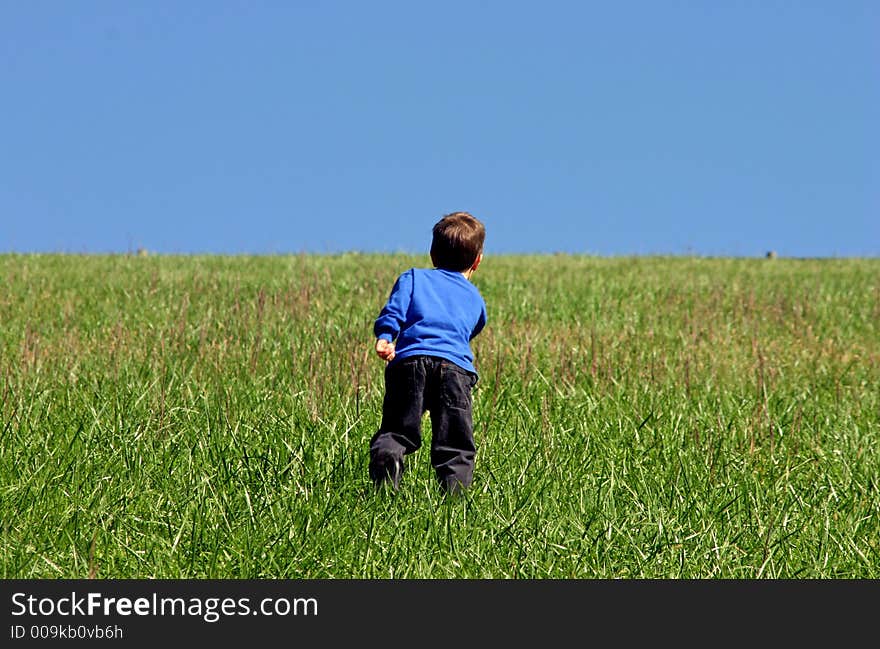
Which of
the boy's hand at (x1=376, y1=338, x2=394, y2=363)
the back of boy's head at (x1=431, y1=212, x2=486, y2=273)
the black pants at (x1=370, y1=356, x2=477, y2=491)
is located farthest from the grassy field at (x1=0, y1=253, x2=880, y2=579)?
the back of boy's head at (x1=431, y1=212, x2=486, y2=273)

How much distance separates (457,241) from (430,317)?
41 cm

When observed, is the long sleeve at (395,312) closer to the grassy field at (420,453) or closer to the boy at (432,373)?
the boy at (432,373)

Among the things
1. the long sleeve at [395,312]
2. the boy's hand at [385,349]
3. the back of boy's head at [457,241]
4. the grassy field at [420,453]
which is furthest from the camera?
the back of boy's head at [457,241]

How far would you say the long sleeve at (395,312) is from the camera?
4.35 meters

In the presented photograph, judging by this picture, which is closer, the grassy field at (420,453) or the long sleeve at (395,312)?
the grassy field at (420,453)

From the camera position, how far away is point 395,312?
4.42 metres

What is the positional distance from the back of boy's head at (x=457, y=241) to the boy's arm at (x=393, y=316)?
0.65 feet

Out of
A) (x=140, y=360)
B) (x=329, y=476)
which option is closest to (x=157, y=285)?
(x=140, y=360)

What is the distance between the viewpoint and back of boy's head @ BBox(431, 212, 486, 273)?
4.53 meters

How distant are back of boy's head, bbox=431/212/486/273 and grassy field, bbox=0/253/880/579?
1.05m

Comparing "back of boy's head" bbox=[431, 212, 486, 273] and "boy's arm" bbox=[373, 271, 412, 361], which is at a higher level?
"back of boy's head" bbox=[431, 212, 486, 273]

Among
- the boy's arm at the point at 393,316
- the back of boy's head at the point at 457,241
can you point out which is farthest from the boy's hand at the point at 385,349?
the back of boy's head at the point at 457,241

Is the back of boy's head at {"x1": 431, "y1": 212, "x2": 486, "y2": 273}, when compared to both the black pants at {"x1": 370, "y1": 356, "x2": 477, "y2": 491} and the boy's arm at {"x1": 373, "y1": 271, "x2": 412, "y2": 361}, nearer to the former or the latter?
→ the boy's arm at {"x1": 373, "y1": 271, "x2": 412, "y2": 361}

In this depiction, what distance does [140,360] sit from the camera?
684 cm
